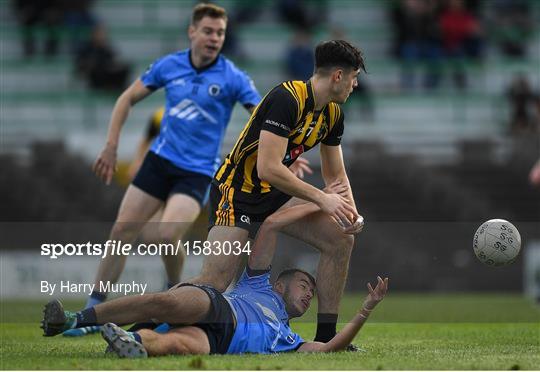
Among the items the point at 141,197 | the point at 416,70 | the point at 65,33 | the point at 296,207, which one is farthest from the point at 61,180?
the point at 296,207

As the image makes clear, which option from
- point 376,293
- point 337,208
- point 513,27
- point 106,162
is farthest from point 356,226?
point 513,27

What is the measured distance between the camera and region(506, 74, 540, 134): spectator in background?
2217 centimetres

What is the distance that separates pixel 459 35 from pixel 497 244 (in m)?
15.6

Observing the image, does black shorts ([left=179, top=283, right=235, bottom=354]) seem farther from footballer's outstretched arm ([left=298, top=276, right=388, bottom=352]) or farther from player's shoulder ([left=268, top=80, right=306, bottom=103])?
player's shoulder ([left=268, top=80, right=306, bottom=103])

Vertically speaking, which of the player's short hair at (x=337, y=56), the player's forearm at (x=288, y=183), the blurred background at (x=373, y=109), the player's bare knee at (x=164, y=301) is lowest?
the blurred background at (x=373, y=109)

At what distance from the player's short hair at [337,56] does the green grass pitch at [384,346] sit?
177 centimetres

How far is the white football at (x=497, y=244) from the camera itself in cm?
886

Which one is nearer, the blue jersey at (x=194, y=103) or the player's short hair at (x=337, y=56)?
the player's short hair at (x=337, y=56)

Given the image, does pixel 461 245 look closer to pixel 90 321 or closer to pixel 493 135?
pixel 493 135

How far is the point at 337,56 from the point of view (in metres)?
8.39

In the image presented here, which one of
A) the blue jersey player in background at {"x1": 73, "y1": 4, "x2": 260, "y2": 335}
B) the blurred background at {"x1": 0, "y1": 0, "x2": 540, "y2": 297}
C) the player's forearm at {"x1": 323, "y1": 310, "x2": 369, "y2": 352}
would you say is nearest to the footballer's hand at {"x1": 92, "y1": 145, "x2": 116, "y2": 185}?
the blue jersey player in background at {"x1": 73, "y1": 4, "x2": 260, "y2": 335}

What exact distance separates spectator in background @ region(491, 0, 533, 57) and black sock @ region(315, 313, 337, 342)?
673 inches

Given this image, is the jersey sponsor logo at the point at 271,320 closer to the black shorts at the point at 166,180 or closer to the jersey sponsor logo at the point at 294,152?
the jersey sponsor logo at the point at 294,152

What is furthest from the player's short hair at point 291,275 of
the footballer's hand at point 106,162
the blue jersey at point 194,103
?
the blue jersey at point 194,103
